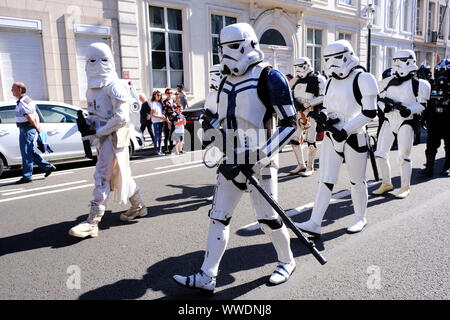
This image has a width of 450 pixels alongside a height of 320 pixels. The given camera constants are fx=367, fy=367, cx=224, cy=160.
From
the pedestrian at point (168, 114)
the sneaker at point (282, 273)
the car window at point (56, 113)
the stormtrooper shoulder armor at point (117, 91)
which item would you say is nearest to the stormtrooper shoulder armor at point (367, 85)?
the sneaker at point (282, 273)

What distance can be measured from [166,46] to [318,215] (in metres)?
11.8

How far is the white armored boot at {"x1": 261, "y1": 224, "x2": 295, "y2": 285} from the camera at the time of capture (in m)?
2.91

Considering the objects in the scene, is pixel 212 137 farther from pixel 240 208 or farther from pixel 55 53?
pixel 55 53

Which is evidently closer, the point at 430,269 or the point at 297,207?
the point at 430,269

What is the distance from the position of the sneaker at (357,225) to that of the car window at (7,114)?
677cm

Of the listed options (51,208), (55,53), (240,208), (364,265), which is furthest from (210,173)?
(55,53)

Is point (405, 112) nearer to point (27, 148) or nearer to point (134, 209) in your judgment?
point (134, 209)

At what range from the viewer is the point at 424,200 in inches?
204

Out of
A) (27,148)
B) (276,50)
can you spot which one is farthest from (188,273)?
(276,50)

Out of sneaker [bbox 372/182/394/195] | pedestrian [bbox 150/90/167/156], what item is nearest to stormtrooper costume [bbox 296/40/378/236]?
sneaker [bbox 372/182/394/195]

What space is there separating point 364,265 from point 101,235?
108 inches

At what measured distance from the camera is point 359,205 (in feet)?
13.5

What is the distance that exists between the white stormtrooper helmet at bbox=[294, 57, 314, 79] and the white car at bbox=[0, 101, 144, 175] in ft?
11.1

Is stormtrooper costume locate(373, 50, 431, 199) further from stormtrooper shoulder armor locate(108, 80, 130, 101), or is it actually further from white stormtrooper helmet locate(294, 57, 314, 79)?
stormtrooper shoulder armor locate(108, 80, 130, 101)
